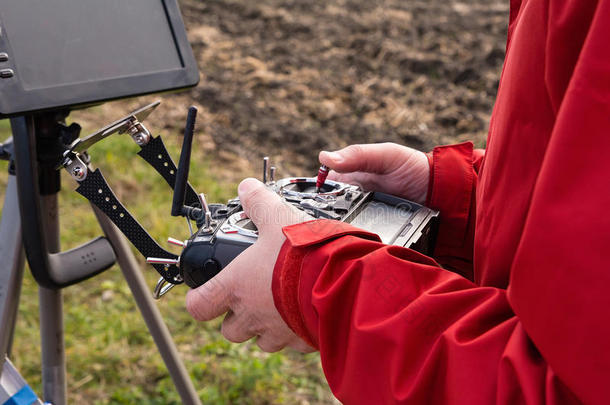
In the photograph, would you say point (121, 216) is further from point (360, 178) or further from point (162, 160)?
point (360, 178)

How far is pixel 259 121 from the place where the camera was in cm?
373

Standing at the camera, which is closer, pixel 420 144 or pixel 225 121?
pixel 420 144

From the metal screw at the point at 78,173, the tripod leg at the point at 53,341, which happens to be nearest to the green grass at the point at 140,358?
the tripod leg at the point at 53,341

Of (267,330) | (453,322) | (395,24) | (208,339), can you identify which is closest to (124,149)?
(208,339)

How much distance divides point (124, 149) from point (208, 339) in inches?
59.4

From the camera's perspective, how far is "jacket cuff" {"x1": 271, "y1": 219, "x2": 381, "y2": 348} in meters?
0.82

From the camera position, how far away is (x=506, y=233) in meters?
0.73

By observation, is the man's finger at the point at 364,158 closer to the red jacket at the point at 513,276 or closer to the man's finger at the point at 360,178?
the man's finger at the point at 360,178

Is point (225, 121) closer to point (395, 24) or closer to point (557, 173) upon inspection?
point (395, 24)

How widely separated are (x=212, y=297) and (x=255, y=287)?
0.08m

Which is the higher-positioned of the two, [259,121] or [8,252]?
[8,252]

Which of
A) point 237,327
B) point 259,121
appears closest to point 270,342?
point 237,327

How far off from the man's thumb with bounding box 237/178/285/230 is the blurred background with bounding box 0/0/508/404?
1.30 m

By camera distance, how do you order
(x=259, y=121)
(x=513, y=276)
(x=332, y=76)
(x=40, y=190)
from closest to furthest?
(x=513, y=276)
(x=40, y=190)
(x=259, y=121)
(x=332, y=76)
